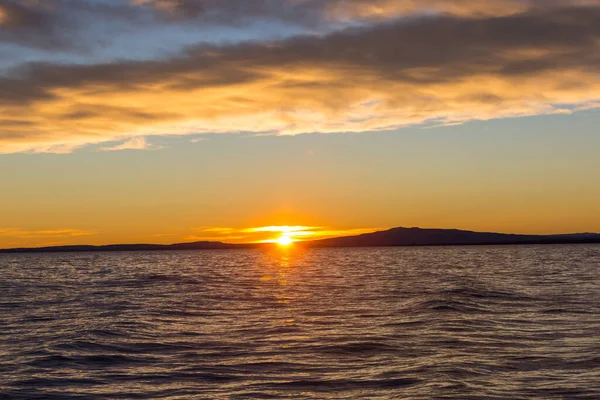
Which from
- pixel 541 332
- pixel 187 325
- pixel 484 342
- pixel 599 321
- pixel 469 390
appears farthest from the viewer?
pixel 187 325

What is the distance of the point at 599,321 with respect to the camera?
30672 mm

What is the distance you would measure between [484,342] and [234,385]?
10.8 meters

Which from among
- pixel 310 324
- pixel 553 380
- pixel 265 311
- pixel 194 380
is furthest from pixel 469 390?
pixel 265 311

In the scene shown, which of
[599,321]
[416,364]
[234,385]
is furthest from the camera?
[599,321]

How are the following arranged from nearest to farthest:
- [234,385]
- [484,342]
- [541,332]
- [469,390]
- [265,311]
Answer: [469,390] < [234,385] < [484,342] < [541,332] < [265,311]

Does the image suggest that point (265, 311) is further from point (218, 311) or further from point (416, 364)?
point (416, 364)

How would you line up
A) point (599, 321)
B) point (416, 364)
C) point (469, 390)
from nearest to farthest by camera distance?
point (469, 390) < point (416, 364) < point (599, 321)

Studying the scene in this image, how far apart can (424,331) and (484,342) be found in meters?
3.64

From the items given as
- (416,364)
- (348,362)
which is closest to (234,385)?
(348,362)

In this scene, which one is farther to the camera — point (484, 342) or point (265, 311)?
point (265, 311)

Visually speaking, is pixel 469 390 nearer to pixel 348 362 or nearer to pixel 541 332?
pixel 348 362

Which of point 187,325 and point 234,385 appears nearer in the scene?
point 234,385

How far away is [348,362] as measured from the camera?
73.3 feet

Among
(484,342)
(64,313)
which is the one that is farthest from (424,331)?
(64,313)
